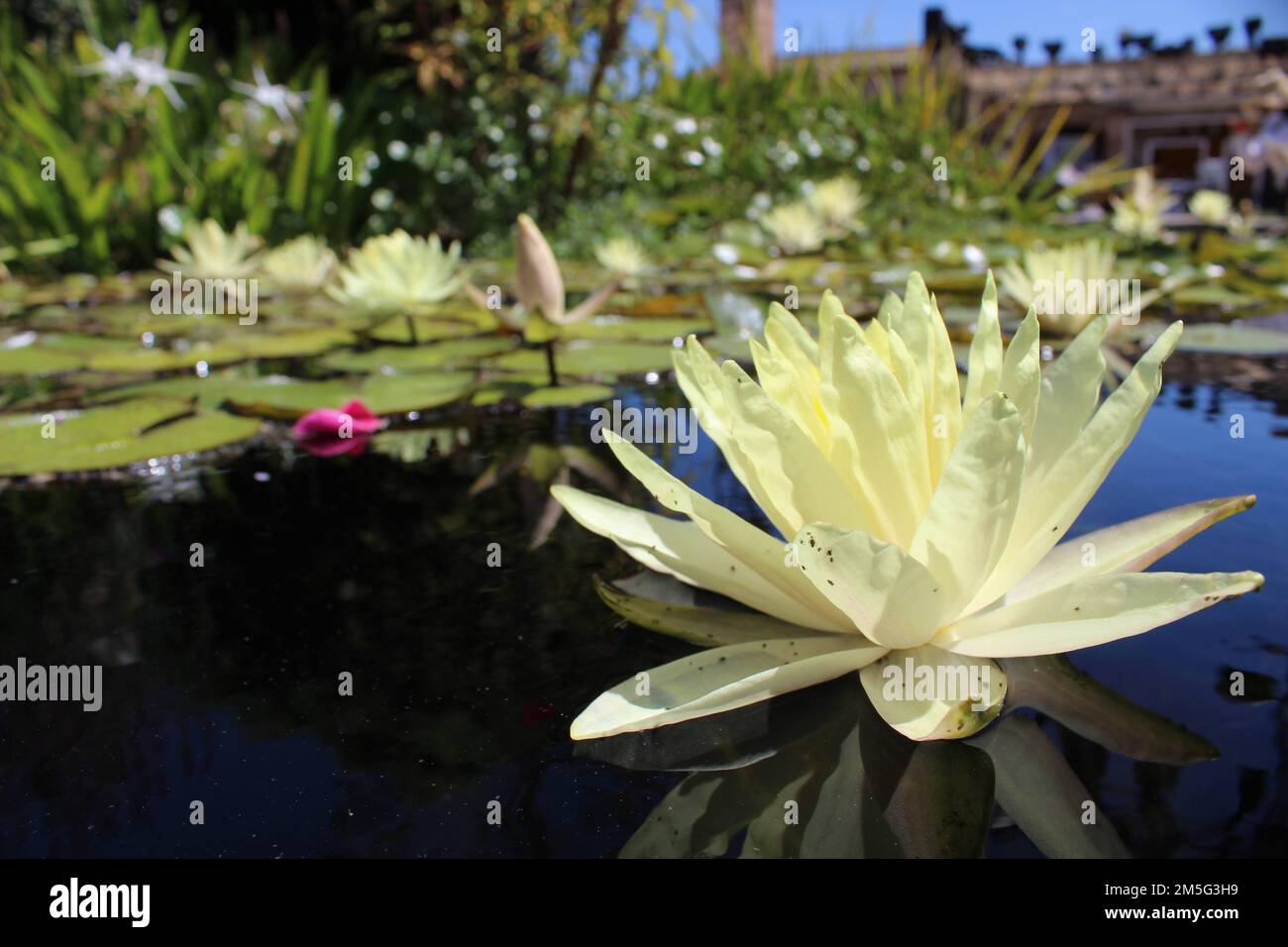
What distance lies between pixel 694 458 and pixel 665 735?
0.78m

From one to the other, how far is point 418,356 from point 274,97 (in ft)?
9.21

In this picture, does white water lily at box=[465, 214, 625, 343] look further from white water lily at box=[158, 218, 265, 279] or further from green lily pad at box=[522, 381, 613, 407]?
white water lily at box=[158, 218, 265, 279]

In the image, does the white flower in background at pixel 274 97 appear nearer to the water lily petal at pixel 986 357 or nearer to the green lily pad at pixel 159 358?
the green lily pad at pixel 159 358

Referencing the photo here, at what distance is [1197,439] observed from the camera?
4.77 ft

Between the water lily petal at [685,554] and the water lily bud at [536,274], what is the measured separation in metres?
1.02

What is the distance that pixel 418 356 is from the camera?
2117 mm

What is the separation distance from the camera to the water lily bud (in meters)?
1.82

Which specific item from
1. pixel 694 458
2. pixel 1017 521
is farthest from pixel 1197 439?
pixel 1017 521

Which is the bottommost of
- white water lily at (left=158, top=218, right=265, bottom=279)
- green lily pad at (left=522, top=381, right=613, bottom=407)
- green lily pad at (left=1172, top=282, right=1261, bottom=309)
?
green lily pad at (left=522, top=381, right=613, bottom=407)

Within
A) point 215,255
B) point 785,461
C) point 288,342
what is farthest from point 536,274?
point 215,255

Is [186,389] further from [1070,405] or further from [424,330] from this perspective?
[1070,405]

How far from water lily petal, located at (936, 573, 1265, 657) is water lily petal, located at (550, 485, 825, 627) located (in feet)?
0.41

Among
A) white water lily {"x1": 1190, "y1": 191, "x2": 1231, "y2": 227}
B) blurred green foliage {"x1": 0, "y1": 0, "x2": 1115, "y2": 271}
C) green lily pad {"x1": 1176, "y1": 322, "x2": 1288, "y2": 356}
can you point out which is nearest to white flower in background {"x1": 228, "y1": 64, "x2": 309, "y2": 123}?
blurred green foliage {"x1": 0, "y1": 0, "x2": 1115, "y2": 271}

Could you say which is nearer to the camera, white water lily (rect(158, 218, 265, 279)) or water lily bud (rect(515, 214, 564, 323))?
water lily bud (rect(515, 214, 564, 323))
